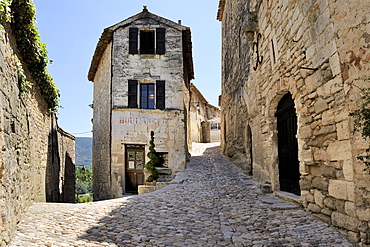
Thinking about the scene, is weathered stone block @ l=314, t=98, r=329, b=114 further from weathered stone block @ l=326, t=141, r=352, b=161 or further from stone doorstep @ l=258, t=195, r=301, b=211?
stone doorstep @ l=258, t=195, r=301, b=211

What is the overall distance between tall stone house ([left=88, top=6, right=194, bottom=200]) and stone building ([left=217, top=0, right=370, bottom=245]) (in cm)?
547

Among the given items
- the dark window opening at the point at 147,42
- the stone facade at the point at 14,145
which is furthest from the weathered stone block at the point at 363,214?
the dark window opening at the point at 147,42

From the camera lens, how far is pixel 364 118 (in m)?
3.47

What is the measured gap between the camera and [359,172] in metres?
3.61

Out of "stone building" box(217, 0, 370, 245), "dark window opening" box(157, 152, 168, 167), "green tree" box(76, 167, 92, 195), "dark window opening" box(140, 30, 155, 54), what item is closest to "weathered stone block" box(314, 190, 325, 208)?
"stone building" box(217, 0, 370, 245)

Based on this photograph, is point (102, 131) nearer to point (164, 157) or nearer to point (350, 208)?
point (164, 157)

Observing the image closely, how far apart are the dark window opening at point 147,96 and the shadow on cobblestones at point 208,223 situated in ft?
19.4

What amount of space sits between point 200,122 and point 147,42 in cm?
1412

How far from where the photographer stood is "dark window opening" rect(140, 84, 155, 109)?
13086 mm

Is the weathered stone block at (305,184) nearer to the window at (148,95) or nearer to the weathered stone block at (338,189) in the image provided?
the weathered stone block at (338,189)

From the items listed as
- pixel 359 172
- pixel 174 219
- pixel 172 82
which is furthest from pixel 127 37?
pixel 359 172

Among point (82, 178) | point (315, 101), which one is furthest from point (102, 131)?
point (82, 178)

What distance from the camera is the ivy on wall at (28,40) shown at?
18.0 ft

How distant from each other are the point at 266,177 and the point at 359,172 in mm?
3935
